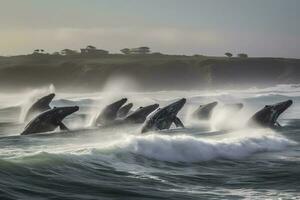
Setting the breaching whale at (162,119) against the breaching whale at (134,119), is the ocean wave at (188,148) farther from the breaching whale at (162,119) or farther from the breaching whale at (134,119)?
the breaching whale at (134,119)

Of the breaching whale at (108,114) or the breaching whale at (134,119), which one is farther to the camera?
the breaching whale at (108,114)

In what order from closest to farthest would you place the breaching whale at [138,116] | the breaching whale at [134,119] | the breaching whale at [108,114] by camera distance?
1. the breaching whale at [134,119]
2. the breaching whale at [138,116]
3. the breaching whale at [108,114]

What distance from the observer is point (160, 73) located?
149 m

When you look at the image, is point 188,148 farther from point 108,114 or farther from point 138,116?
point 108,114

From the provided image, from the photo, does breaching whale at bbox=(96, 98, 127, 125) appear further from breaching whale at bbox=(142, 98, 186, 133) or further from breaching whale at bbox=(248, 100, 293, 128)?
breaching whale at bbox=(248, 100, 293, 128)

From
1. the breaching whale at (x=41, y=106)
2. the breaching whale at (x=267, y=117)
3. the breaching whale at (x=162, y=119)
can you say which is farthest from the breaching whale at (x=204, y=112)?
the breaching whale at (x=41, y=106)

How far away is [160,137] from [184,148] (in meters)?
1.19

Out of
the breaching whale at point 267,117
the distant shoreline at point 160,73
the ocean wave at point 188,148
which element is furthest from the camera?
the distant shoreline at point 160,73

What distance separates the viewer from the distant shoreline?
5699 inches

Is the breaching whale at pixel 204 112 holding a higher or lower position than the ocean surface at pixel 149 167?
higher

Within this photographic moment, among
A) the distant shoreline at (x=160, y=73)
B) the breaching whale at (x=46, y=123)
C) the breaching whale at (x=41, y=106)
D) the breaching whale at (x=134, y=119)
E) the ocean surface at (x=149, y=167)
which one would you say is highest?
the distant shoreline at (x=160, y=73)

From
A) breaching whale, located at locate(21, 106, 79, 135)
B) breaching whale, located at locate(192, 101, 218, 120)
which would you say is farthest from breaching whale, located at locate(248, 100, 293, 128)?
breaching whale, located at locate(21, 106, 79, 135)

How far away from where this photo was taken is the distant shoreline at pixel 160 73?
475 feet

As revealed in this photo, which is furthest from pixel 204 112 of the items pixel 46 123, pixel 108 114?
pixel 46 123
